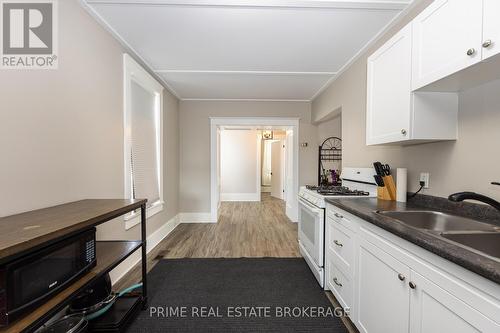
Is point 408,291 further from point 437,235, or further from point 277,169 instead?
point 277,169

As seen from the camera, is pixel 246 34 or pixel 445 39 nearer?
pixel 445 39

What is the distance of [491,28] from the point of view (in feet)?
3.24

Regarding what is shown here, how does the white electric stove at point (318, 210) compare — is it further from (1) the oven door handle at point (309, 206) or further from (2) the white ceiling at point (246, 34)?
(2) the white ceiling at point (246, 34)

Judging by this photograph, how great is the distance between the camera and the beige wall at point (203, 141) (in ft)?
14.7

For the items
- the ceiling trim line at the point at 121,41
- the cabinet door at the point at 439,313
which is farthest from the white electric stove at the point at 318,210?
the ceiling trim line at the point at 121,41

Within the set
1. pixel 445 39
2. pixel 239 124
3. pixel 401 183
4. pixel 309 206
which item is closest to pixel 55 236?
pixel 309 206

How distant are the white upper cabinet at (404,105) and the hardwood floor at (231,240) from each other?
204cm

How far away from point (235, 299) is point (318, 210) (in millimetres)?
1139

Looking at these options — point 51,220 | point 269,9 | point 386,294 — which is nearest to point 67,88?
point 51,220

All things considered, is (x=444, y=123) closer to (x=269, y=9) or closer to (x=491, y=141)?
(x=491, y=141)

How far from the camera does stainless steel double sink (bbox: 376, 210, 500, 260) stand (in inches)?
42.6

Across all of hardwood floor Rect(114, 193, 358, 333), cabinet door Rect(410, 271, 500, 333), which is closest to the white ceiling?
cabinet door Rect(410, 271, 500, 333)

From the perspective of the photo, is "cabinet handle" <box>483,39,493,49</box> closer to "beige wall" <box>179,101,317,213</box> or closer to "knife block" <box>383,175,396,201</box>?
"knife block" <box>383,175,396,201</box>

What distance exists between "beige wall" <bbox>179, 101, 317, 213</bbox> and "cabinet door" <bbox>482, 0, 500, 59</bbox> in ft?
11.6
